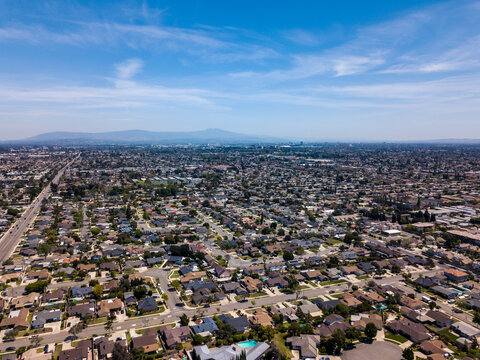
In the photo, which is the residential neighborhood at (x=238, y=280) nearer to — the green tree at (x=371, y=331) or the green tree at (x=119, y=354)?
the green tree at (x=119, y=354)

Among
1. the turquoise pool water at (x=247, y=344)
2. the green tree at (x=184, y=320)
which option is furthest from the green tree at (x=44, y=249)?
the turquoise pool water at (x=247, y=344)

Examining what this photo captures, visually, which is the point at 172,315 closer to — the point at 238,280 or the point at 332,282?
the point at 238,280

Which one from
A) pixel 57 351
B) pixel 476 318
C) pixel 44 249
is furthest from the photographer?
pixel 44 249

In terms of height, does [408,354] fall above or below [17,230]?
above

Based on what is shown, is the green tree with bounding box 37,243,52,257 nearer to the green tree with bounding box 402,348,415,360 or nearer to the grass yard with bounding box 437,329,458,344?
the green tree with bounding box 402,348,415,360

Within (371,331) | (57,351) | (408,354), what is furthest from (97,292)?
(408,354)

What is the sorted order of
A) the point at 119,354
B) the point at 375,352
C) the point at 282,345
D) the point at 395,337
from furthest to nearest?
the point at 395,337, the point at 282,345, the point at 375,352, the point at 119,354

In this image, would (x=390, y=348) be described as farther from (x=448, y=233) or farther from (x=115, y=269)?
(x=448, y=233)
